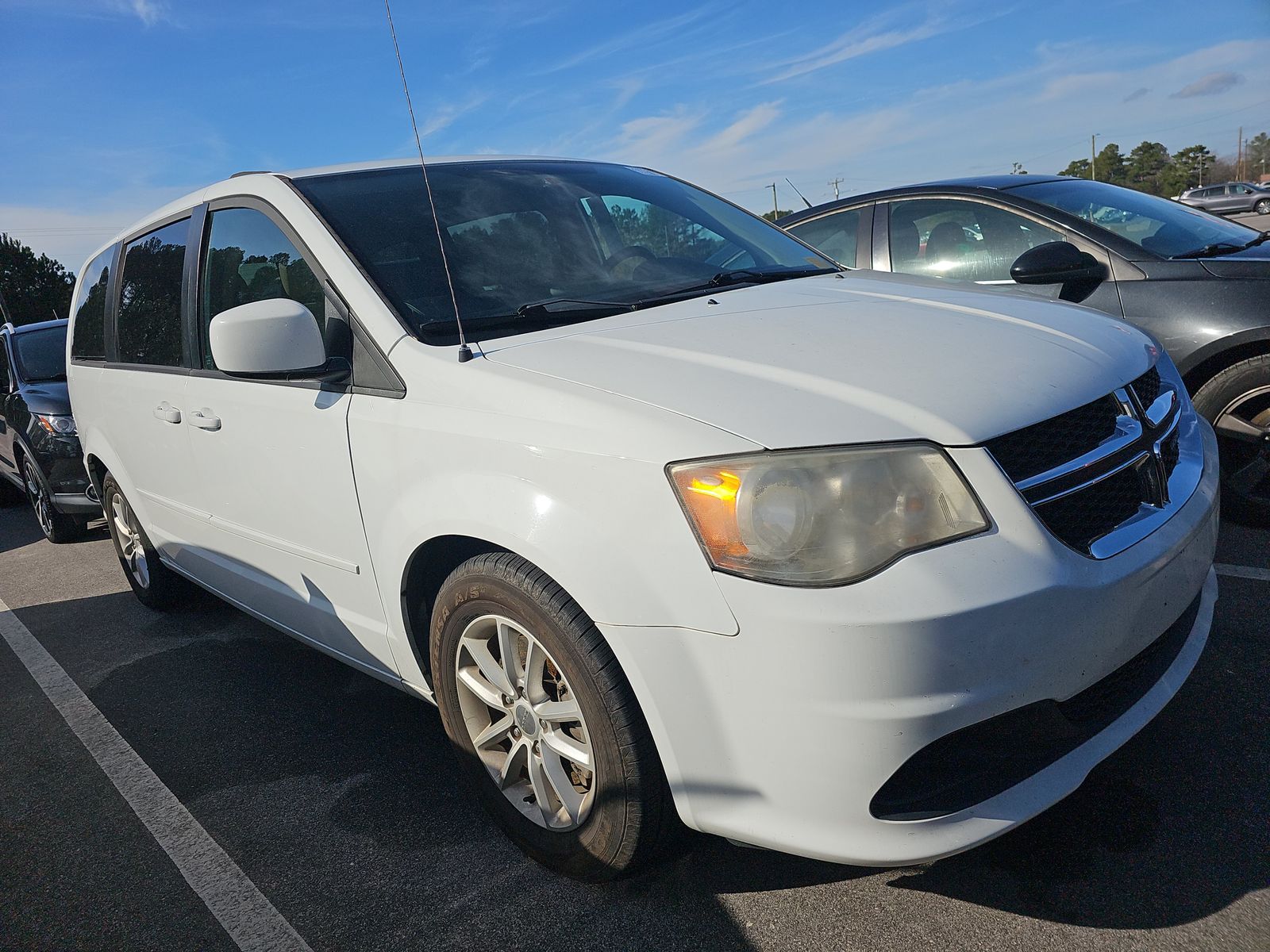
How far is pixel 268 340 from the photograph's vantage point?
93.1 inches

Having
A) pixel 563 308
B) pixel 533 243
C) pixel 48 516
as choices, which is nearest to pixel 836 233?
pixel 533 243

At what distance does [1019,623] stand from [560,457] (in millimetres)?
910

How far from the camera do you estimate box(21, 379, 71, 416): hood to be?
655 centimetres

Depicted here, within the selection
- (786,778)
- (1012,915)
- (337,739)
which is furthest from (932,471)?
(337,739)

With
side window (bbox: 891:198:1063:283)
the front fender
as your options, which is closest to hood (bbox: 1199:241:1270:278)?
side window (bbox: 891:198:1063:283)

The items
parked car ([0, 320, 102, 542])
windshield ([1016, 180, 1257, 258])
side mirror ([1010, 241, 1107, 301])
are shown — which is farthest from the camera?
parked car ([0, 320, 102, 542])

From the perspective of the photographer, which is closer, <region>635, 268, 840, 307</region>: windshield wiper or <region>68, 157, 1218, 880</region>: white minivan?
<region>68, 157, 1218, 880</region>: white minivan

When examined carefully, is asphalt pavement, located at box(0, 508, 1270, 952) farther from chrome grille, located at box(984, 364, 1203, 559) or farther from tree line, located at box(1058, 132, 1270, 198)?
tree line, located at box(1058, 132, 1270, 198)

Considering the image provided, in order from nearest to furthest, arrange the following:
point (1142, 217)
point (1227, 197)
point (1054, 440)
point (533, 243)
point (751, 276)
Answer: point (1054, 440) → point (533, 243) → point (751, 276) → point (1142, 217) → point (1227, 197)

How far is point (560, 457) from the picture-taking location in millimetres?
1887

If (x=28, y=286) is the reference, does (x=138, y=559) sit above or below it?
below

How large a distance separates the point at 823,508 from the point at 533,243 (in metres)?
1.48

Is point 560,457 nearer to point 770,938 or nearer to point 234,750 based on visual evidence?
point 770,938

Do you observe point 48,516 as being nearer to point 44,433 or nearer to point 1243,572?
point 44,433
